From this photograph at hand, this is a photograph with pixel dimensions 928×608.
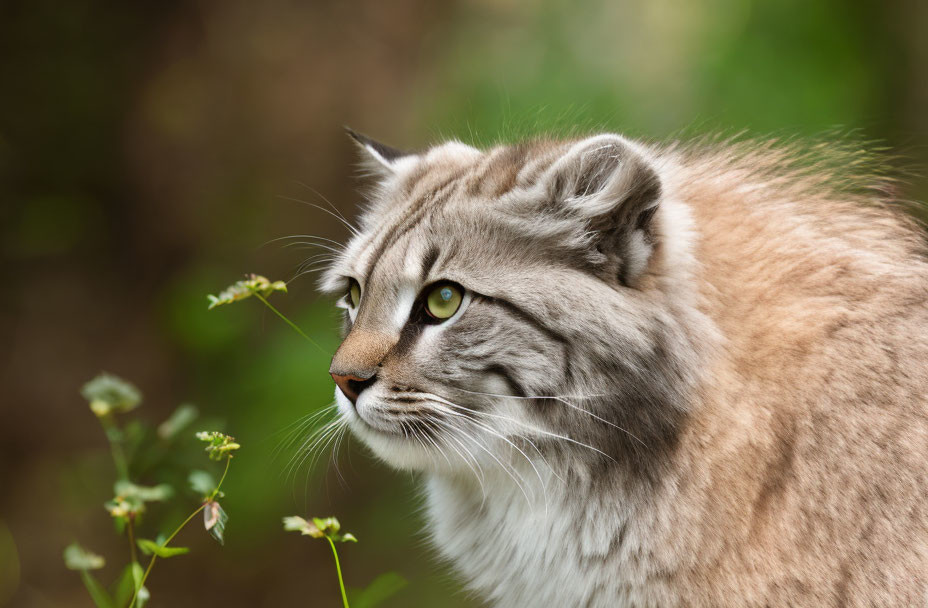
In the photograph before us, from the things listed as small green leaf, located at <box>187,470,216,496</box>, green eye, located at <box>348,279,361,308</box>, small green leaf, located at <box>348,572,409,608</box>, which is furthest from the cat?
small green leaf, located at <box>187,470,216,496</box>

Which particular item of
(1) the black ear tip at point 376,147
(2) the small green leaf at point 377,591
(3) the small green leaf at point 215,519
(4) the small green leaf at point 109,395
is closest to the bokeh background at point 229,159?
(1) the black ear tip at point 376,147

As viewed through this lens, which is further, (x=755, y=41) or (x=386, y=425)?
(x=755, y=41)

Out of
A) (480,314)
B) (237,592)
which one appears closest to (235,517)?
(237,592)

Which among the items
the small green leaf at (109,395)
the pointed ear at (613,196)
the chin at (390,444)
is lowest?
the chin at (390,444)

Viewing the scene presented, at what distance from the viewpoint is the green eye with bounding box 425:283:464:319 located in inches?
120

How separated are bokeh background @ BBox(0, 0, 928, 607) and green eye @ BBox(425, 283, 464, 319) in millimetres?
3338

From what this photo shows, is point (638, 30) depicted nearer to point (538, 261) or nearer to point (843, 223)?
point (843, 223)

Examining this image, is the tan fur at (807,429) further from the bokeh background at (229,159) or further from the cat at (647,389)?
the bokeh background at (229,159)

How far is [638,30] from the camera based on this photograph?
795 cm

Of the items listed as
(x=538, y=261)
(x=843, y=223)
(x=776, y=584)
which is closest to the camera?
(x=776, y=584)

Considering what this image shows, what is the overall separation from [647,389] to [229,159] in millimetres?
5011

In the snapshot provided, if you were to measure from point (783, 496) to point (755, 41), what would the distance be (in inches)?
210

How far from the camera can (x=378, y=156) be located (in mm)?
3924

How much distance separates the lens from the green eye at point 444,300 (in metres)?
3.05
